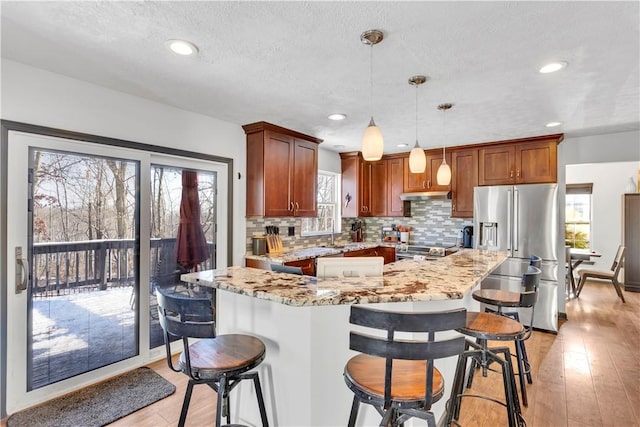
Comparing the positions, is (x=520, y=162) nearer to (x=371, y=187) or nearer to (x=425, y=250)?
(x=425, y=250)

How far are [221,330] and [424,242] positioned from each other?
4.17 metres

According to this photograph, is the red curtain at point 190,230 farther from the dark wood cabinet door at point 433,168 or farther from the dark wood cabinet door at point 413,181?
the dark wood cabinet door at point 433,168

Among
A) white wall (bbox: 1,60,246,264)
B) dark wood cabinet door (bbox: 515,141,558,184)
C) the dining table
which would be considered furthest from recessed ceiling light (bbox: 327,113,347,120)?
the dining table

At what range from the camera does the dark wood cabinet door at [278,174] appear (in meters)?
3.75

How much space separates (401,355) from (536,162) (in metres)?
4.13

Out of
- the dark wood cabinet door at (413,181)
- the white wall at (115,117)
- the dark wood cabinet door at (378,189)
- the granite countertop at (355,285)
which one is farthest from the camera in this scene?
the dark wood cabinet door at (378,189)

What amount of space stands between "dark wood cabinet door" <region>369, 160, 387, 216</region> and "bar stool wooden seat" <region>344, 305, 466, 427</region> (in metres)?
4.27

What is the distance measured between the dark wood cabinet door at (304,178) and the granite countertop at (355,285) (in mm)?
2022

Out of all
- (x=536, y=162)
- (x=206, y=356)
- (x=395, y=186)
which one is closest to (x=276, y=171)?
(x=395, y=186)

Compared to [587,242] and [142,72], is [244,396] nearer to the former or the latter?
[142,72]

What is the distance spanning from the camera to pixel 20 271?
231 centimetres

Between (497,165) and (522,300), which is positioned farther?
(497,165)

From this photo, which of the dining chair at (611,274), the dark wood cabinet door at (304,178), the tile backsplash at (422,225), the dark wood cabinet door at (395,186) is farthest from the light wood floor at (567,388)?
the dark wood cabinet door at (395,186)

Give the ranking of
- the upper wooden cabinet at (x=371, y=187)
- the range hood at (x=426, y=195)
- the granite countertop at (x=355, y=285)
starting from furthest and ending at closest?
the upper wooden cabinet at (x=371, y=187), the range hood at (x=426, y=195), the granite countertop at (x=355, y=285)
